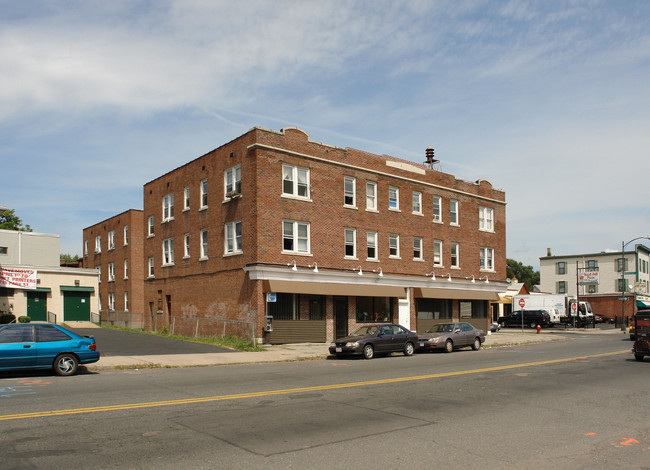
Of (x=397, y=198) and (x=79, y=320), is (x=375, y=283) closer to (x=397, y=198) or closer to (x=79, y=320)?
(x=397, y=198)

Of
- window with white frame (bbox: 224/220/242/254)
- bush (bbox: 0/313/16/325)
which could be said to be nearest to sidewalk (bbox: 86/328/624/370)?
window with white frame (bbox: 224/220/242/254)

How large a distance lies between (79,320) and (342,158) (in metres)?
25.1

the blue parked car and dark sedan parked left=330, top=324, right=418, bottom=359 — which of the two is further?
dark sedan parked left=330, top=324, right=418, bottom=359

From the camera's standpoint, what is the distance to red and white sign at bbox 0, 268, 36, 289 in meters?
39.9

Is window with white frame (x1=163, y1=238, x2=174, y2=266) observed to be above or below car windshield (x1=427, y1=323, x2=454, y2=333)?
above

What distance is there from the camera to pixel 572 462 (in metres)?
7.78

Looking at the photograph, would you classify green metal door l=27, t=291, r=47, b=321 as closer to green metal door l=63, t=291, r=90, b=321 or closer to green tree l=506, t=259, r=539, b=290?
green metal door l=63, t=291, r=90, b=321

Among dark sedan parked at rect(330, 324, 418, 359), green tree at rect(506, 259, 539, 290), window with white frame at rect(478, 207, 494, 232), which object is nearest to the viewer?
dark sedan parked at rect(330, 324, 418, 359)

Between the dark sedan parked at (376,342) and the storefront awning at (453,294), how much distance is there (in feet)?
41.0

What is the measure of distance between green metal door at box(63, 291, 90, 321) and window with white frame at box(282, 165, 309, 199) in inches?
900

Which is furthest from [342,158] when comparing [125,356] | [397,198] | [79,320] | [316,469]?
[316,469]

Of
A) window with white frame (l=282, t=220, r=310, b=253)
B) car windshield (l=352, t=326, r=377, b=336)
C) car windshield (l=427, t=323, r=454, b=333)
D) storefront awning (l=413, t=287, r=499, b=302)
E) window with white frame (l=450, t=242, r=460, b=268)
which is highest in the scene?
window with white frame (l=282, t=220, r=310, b=253)

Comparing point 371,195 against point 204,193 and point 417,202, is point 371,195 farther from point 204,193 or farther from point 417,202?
point 204,193

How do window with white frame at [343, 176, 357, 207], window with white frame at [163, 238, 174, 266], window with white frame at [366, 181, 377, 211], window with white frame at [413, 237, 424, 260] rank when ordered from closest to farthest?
window with white frame at [343, 176, 357, 207], window with white frame at [366, 181, 377, 211], window with white frame at [413, 237, 424, 260], window with white frame at [163, 238, 174, 266]
